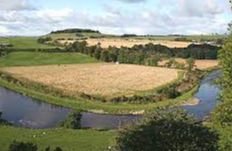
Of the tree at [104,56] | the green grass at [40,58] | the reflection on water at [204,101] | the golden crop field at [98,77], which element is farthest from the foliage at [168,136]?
the tree at [104,56]

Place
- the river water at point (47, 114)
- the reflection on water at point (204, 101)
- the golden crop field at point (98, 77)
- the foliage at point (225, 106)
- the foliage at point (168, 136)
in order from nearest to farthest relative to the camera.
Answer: the foliage at point (168, 136) → the foliage at point (225, 106) → the river water at point (47, 114) → the reflection on water at point (204, 101) → the golden crop field at point (98, 77)

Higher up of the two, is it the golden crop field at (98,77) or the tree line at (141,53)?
the tree line at (141,53)

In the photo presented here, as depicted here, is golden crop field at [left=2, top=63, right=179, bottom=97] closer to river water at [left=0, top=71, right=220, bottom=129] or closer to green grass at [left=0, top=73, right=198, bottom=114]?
green grass at [left=0, top=73, right=198, bottom=114]

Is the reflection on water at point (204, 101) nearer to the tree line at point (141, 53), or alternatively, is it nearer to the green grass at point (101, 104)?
the green grass at point (101, 104)

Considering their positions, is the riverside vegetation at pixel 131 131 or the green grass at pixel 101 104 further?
the green grass at pixel 101 104

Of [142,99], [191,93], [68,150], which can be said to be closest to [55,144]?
[68,150]
